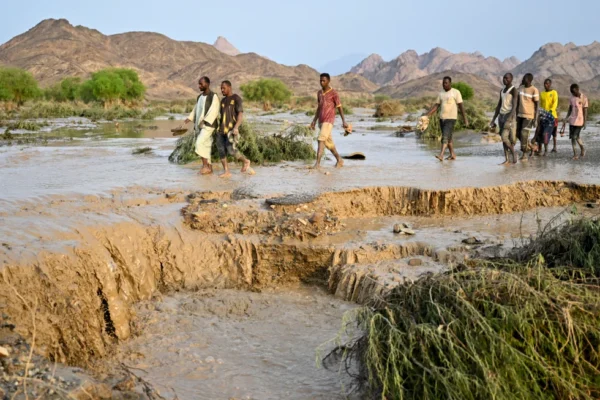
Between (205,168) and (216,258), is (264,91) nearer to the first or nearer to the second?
(205,168)

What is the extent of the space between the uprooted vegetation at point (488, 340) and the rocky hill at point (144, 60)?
99209 millimetres

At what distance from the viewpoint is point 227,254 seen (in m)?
7.00

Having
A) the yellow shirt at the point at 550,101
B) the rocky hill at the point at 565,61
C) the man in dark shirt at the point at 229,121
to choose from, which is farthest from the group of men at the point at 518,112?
the rocky hill at the point at 565,61

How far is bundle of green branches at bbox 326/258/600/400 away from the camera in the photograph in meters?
3.52

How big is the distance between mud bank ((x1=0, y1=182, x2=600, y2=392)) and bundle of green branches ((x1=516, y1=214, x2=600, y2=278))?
3.25 feet

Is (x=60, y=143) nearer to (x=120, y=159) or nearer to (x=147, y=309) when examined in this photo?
(x=120, y=159)

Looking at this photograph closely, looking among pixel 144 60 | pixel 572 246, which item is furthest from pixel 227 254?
pixel 144 60

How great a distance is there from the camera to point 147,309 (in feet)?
20.2

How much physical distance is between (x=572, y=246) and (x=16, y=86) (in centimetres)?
4983

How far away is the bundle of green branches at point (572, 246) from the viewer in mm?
5141

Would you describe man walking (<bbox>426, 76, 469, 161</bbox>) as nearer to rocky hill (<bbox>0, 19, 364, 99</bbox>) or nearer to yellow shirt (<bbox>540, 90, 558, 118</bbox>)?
yellow shirt (<bbox>540, 90, 558, 118</bbox>)

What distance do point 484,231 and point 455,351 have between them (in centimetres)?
417

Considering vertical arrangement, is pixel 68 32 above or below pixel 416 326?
above

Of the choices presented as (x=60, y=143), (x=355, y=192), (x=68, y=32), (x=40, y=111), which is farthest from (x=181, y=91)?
(x=355, y=192)
